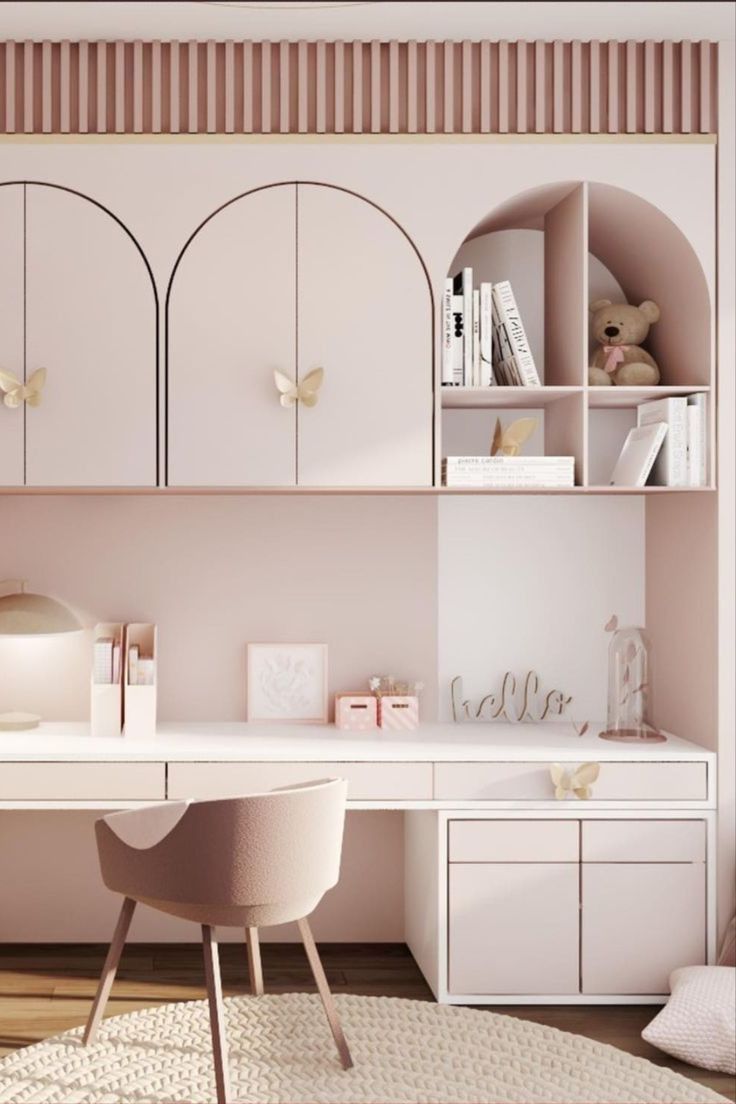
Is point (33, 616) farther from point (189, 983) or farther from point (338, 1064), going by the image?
point (338, 1064)

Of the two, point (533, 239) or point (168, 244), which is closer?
point (168, 244)

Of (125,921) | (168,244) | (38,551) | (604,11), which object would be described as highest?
(604,11)

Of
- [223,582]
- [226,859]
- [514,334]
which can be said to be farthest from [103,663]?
[514,334]

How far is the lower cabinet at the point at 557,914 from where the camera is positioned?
3.06 m

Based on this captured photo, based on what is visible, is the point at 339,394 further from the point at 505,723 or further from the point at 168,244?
the point at 505,723

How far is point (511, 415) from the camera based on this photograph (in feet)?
11.9

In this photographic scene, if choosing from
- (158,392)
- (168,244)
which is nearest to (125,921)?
(158,392)

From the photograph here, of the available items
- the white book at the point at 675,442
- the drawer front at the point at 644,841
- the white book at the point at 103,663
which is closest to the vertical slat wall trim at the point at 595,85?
the white book at the point at 675,442

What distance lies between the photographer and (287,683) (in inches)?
141

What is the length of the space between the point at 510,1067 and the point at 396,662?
4.24ft

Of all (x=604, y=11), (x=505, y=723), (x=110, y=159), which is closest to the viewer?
(x=604, y=11)

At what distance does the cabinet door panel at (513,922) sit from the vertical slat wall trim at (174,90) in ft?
7.06

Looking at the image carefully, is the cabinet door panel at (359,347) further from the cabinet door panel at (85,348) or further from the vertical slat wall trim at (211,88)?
the cabinet door panel at (85,348)

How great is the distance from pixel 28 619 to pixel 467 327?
5.06ft
